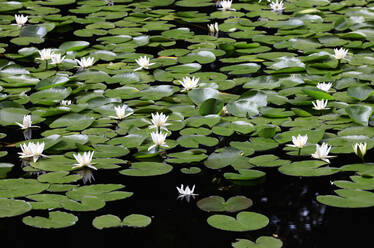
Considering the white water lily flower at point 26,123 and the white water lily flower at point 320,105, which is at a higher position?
the white water lily flower at point 320,105

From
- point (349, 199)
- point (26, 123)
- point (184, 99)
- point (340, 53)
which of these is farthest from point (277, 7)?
point (349, 199)

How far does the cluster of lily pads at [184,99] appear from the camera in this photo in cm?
267

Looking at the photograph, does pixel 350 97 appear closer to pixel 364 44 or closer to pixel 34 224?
pixel 364 44

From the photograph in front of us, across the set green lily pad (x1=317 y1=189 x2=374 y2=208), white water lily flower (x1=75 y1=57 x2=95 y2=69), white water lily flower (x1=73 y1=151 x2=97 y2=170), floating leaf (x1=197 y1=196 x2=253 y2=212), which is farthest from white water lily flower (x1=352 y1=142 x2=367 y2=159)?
white water lily flower (x1=75 y1=57 x2=95 y2=69)

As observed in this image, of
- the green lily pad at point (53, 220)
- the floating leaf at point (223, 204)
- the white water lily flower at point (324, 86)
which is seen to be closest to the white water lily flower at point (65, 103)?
the green lily pad at point (53, 220)

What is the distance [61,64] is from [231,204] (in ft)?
6.71

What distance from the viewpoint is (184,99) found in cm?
356

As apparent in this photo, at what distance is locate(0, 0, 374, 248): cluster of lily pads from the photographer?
8.77 ft

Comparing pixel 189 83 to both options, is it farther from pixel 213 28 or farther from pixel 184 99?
pixel 213 28

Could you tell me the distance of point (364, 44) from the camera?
4340 mm

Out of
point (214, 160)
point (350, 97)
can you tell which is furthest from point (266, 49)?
point (214, 160)

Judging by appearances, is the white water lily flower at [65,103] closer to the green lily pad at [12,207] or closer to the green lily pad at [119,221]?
the green lily pad at [12,207]

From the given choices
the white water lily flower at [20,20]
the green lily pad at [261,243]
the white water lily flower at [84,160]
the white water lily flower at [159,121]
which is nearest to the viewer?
the green lily pad at [261,243]

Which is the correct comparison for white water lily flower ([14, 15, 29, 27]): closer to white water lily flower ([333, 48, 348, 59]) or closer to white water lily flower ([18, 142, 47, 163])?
white water lily flower ([18, 142, 47, 163])
